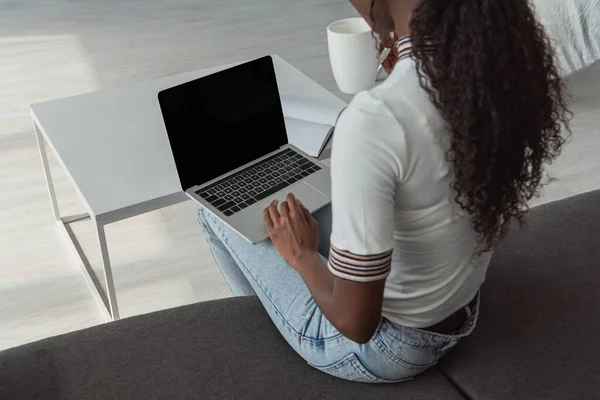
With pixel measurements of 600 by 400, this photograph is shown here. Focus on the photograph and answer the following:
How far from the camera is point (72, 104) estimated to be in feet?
5.82

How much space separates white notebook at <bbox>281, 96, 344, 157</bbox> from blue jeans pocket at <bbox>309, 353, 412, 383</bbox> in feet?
1.76

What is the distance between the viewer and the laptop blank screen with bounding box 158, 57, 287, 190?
1.35 m

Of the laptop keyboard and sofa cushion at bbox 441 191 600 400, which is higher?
the laptop keyboard

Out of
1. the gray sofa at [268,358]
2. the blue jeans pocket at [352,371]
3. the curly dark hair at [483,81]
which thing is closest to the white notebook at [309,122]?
the gray sofa at [268,358]

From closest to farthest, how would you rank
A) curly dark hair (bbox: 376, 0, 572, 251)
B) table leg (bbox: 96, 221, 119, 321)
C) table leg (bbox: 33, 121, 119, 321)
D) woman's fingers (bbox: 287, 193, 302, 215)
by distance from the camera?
curly dark hair (bbox: 376, 0, 572, 251), woman's fingers (bbox: 287, 193, 302, 215), table leg (bbox: 96, 221, 119, 321), table leg (bbox: 33, 121, 119, 321)

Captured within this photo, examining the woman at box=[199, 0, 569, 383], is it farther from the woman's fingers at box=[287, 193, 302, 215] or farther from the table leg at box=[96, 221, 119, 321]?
the table leg at box=[96, 221, 119, 321]

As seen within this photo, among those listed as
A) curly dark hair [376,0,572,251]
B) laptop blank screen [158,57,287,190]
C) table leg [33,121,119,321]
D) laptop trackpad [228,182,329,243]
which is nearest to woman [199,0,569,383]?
curly dark hair [376,0,572,251]

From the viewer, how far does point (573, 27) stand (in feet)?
7.72

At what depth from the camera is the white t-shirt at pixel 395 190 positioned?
2.97 feet

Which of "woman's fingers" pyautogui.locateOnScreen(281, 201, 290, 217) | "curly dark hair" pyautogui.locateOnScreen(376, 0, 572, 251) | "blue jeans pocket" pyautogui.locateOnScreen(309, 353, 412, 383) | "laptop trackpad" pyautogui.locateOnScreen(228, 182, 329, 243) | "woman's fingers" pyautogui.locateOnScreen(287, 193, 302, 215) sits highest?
"curly dark hair" pyautogui.locateOnScreen(376, 0, 572, 251)

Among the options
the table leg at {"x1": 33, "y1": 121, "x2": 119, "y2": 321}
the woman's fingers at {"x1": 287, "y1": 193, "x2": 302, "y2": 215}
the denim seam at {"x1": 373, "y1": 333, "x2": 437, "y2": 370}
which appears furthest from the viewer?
the table leg at {"x1": 33, "y1": 121, "x2": 119, "y2": 321}

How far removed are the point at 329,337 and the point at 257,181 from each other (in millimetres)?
378

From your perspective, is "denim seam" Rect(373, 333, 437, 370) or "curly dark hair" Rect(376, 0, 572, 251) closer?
"curly dark hair" Rect(376, 0, 572, 251)

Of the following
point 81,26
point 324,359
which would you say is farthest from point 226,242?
point 81,26
